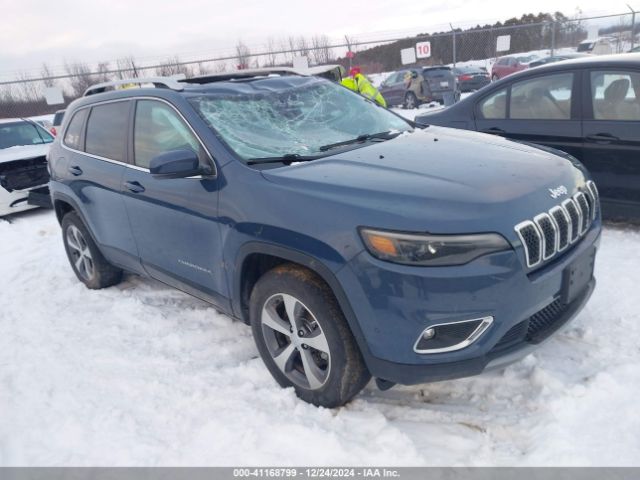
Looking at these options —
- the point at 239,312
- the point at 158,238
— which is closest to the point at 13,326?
the point at 158,238

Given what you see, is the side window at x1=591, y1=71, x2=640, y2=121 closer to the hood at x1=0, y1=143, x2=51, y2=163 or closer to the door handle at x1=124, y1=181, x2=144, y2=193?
the door handle at x1=124, y1=181, x2=144, y2=193

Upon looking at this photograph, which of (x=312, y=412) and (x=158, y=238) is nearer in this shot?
(x=312, y=412)

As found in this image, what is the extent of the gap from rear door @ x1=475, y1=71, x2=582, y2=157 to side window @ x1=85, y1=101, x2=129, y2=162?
143 inches

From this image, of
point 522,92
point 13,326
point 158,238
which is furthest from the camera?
point 522,92

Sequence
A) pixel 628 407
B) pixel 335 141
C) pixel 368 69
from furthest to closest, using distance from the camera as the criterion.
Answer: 1. pixel 368 69
2. pixel 335 141
3. pixel 628 407

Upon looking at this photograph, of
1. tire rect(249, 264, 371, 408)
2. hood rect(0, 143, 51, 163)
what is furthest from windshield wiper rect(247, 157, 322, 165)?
hood rect(0, 143, 51, 163)

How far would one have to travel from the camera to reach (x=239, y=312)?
10.2 feet

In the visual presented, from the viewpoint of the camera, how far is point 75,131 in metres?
4.67

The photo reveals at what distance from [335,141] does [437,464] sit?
1990mm

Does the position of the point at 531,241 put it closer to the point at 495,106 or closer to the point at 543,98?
the point at 543,98

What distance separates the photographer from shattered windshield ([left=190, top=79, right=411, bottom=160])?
3.16m

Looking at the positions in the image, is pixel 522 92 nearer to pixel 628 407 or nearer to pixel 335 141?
pixel 335 141

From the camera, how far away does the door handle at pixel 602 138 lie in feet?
15.0

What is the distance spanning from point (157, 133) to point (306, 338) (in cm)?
187
